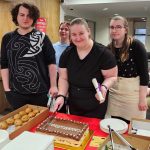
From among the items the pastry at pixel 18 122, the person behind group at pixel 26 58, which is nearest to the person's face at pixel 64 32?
the person behind group at pixel 26 58

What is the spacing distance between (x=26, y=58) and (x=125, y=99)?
Answer: 0.84 meters

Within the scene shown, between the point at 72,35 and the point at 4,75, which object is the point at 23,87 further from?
the point at 72,35

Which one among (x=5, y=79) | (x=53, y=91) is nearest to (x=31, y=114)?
(x=53, y=91)

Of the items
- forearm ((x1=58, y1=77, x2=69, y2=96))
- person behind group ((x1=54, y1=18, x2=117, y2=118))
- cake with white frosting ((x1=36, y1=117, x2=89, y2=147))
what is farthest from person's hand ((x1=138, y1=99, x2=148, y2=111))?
cake with white frosting ((x1=36, y1=117, x2=89, y2=147))

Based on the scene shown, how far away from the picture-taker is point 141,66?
164cm

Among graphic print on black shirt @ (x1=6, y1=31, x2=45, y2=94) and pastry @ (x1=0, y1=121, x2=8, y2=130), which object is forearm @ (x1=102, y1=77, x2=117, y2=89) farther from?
pastry @ (x1=0, y1=121, x2=8, y2=130)

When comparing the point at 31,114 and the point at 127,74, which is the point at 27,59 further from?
the point at 127,74

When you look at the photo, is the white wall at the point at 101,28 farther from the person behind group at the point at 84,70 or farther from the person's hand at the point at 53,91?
the person behind group at the point at 84,70

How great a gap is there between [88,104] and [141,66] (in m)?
0.51

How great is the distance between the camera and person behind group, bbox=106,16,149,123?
165 cm

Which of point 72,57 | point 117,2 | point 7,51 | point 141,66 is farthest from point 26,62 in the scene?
point 117,2

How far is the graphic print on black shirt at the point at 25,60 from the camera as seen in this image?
5.31 feet

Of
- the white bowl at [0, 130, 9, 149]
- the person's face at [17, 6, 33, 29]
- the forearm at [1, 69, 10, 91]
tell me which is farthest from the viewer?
the forearm at [1, 69, 10, 91]

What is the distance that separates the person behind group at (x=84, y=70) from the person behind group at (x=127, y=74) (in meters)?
0.22
